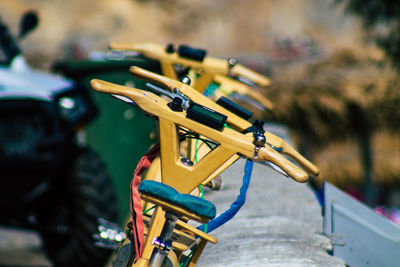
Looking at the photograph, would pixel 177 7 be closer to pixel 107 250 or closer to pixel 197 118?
pixel 107 250

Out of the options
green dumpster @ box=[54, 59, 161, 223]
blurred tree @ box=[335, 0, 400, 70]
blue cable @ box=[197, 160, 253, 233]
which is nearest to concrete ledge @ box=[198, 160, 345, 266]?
blue cable @ box=[197, 160, 253, 233]

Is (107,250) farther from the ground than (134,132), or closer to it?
closer to it

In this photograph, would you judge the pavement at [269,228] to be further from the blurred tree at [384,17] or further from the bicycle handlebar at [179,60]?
the blurred tree at [384,17]

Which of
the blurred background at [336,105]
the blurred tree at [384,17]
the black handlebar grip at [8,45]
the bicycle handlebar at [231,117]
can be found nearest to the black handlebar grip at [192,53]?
the bicycle handlebar at [231,117]

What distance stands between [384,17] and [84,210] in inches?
106

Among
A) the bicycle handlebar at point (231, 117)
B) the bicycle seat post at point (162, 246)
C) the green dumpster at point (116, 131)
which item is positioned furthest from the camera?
the green dumpster at point (116, 131)

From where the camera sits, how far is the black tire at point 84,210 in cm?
331

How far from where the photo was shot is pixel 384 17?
4.14 metres

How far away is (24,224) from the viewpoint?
3.57 metres

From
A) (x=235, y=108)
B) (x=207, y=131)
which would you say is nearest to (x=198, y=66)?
(x=235, y=108)

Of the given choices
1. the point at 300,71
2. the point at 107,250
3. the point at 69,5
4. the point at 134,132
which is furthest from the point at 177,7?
the point at 107,250

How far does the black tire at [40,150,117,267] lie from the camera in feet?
10.9

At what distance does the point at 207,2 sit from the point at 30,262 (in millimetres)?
15107

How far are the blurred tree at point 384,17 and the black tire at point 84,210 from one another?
2.33 meters
